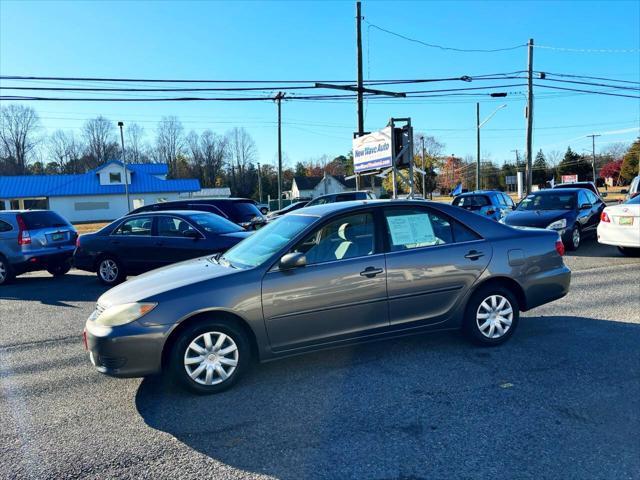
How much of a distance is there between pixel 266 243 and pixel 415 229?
4.90 feet

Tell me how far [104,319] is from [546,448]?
3.44 meters

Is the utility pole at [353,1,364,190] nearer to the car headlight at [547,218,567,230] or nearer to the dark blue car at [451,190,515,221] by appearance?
the dark blue car at [451,190,515,221]

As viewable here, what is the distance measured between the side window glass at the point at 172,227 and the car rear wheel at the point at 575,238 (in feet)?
29.9

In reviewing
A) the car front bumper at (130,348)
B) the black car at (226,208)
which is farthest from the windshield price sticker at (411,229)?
the black car at (226,208)

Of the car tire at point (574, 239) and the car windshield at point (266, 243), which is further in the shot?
the car tire at point (574, 239)

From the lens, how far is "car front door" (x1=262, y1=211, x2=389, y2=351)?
13.2ft

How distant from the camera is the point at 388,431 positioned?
3256 mm

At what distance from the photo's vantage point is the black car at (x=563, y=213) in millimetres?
11234

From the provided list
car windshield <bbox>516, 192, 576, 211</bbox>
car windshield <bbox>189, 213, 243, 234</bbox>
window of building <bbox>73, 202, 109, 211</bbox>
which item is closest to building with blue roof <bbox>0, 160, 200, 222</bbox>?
window of building <bbox>73, 202, 109, 211</bbox>

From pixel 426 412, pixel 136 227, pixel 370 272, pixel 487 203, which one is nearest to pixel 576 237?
pixel 487 203

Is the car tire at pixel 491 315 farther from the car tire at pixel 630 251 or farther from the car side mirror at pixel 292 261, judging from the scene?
the car tire at pixel 630 251

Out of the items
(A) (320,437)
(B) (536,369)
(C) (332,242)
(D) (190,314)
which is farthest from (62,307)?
(B) (536,369)

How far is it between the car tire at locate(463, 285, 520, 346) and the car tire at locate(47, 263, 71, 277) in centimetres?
957

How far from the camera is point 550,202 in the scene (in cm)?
1220
